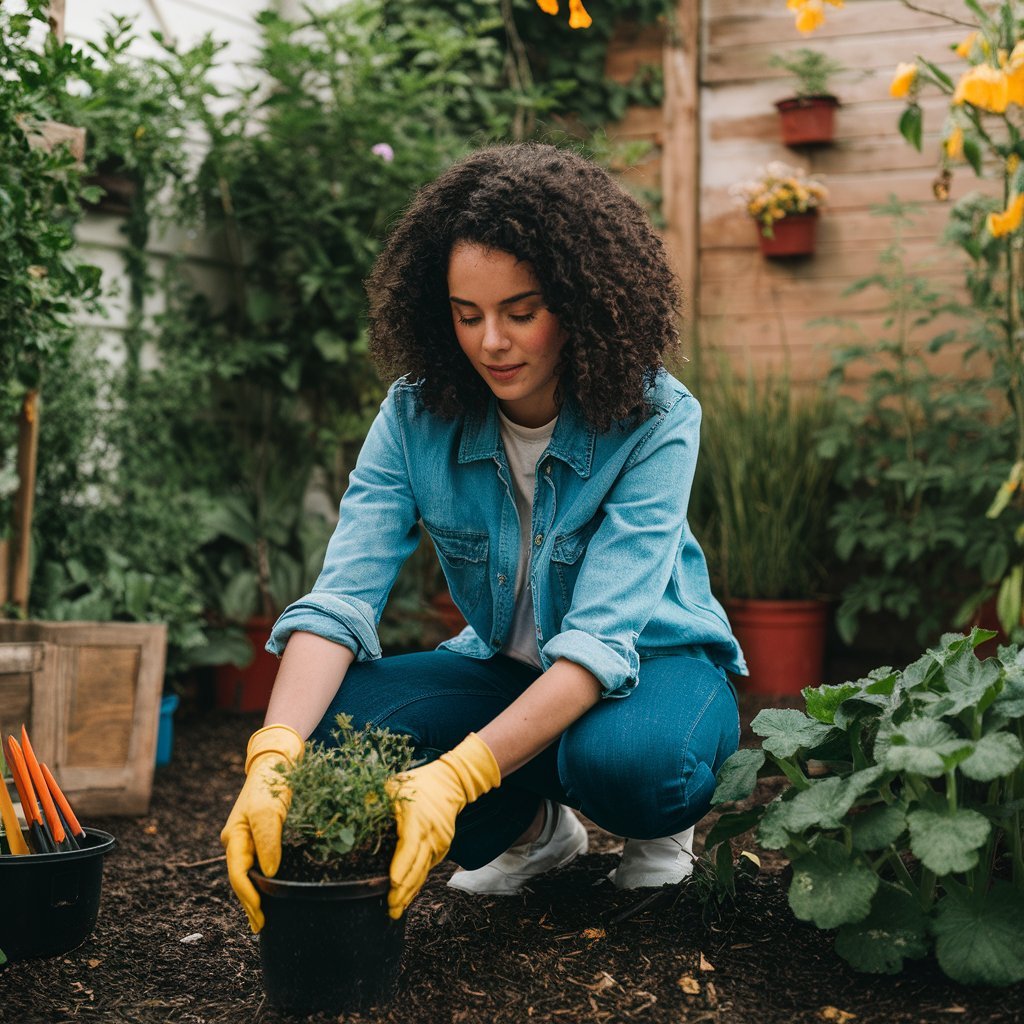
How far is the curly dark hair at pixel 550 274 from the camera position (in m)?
1.71

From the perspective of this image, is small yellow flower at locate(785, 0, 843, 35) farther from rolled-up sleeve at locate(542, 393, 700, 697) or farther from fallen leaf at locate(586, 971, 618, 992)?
fallen leaf at locate(586, 971, 618, 992)

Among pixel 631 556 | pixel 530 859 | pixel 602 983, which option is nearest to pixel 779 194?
pixel 631 556

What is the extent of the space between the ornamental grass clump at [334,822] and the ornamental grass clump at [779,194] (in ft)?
8.76

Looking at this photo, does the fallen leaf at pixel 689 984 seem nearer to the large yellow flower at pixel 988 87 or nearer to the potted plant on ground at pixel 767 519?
the large yellow flower at pixel 988 87

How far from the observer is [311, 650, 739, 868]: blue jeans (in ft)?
5.43

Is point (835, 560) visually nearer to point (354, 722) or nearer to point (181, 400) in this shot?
point (181, 400)

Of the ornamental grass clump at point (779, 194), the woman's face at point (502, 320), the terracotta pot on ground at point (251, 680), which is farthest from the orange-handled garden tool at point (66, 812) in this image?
the ornamental grass clump at point (779, 194)

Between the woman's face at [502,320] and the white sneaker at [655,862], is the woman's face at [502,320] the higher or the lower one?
the higher one

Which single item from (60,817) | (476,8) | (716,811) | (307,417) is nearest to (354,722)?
(60,817)

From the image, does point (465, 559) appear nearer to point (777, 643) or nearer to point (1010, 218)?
point (1010, 218)

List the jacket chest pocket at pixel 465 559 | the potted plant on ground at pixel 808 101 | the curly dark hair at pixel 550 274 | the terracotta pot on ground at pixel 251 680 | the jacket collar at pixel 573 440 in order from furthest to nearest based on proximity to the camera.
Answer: the potted plant on ground at pixel 808 101 < the terracotta pot on ground at pixel 251 680 < the jacket chest pocket at pixel 465 559 < the jacket collar at pixel 573 440 < the curly dark hair at pixel 550 274

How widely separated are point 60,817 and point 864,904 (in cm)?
110

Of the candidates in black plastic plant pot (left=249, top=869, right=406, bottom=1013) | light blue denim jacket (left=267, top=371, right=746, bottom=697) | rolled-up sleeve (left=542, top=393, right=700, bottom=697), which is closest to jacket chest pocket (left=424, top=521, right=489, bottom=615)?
light blue denim jacket (left=267, top=371, right=746, bottom=697)

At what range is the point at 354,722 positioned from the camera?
1779 mm
